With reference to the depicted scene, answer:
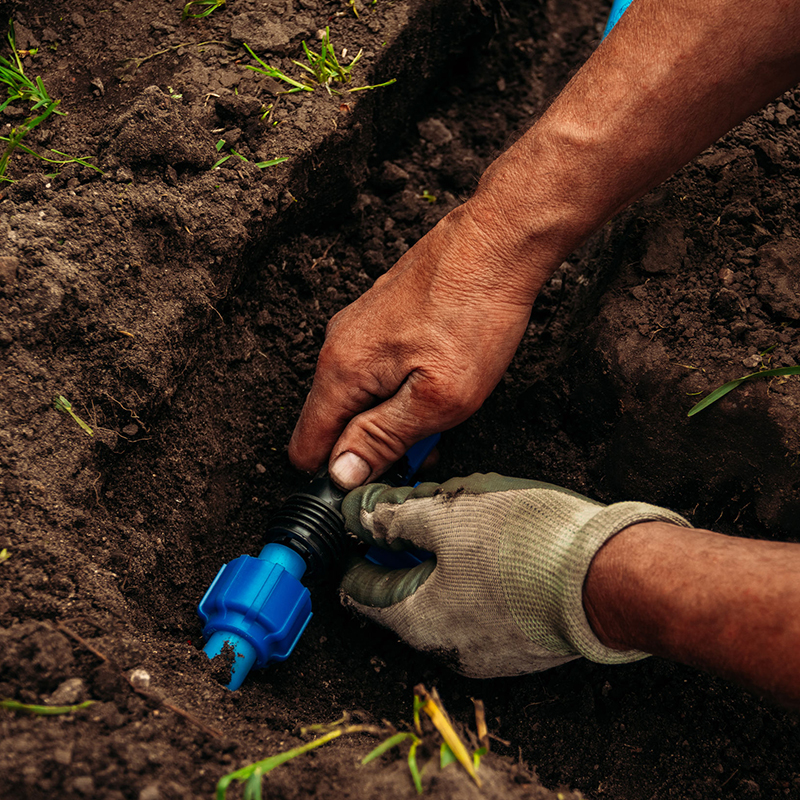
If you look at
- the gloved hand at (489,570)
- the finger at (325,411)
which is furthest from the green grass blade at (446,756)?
the finger at (325,411)

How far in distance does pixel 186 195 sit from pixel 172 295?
0.25 m

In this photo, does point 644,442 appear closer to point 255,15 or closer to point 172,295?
point 172,295

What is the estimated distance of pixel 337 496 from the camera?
61.0 inches

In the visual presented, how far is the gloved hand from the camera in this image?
1.18 meters

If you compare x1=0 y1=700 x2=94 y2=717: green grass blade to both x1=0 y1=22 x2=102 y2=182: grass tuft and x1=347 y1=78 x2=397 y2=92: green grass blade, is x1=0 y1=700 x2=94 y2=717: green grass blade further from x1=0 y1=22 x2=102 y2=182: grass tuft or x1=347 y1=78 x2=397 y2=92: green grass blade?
x1=347 y1=78 x2=397 y2=92: green grass blade

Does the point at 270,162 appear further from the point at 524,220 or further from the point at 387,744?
the point at 387,744

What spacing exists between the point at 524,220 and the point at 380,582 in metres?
0.93

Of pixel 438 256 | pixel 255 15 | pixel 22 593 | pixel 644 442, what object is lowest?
pixel 22 593

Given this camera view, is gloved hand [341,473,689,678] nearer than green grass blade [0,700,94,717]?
No

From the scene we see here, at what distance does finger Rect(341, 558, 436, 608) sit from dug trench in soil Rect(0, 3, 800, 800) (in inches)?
5.2

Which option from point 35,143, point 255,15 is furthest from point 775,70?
point 35,143

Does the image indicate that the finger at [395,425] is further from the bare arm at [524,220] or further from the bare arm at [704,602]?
the bare arm at [704,602]

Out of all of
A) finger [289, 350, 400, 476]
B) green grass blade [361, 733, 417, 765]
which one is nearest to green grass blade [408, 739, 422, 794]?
green grass blade [361, 733, 417, 765]

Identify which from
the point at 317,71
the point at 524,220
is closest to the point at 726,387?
the point at 524,220
